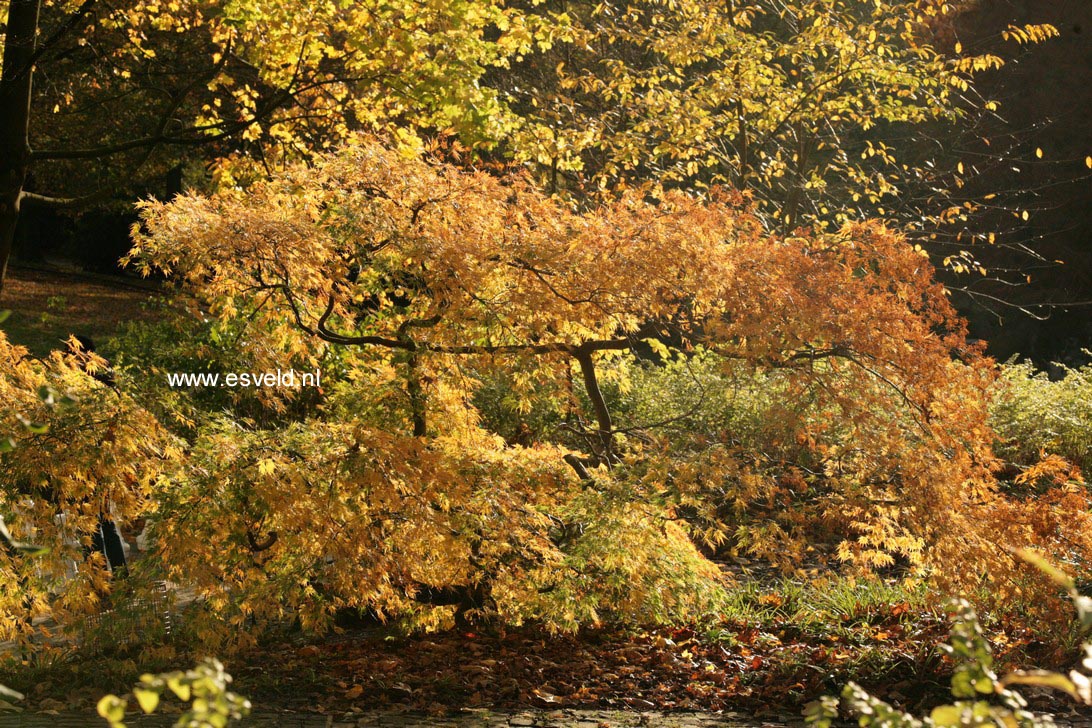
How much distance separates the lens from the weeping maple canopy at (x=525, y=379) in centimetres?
532

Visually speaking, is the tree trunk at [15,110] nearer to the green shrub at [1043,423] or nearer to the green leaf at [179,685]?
the green leaf at [179,685]

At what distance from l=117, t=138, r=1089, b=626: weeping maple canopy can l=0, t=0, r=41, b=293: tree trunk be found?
134cm

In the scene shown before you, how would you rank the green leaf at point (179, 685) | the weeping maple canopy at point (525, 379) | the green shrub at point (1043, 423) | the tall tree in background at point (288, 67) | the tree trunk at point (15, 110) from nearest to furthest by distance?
the green leaf at point (179, 685)
the weeping maple canopy at point (525, 379)
the tree trunk at point (15, 110)
the tall tree in background at point (288, 67)
the green shrub at point (1043, 423)

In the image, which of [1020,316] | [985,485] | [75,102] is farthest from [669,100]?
[1020,316]

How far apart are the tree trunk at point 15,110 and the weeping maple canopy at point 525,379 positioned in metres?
1.34

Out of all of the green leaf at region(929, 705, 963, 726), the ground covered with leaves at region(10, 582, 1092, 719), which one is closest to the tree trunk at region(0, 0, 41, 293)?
the ground covered with leaves at region(10, 582, 1092, 719)

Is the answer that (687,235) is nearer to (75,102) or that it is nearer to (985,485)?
(985,485)

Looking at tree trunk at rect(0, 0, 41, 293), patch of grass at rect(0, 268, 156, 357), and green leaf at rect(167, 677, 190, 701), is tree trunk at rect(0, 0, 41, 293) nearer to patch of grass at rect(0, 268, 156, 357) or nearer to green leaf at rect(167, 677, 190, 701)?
green leaf at rect(167, 677, 190, 701)

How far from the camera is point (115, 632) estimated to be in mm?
5645

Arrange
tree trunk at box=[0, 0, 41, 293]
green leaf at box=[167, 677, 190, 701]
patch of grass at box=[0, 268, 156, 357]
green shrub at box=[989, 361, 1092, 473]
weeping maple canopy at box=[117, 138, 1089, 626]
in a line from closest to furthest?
green leaf at box=[167, 677, 190, 701] → weeping maple canopy at box=[117, 138, 1089, 626] → tree trunk at box=[0, 0, 41, 293] → green shrub at box=[989, 361, 1092, 473] → patch of grass at box=[0, 268, 156, 357]

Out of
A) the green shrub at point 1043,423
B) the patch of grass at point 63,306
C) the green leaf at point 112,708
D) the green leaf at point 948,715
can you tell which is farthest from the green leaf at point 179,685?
the patch of grass at point 63,306

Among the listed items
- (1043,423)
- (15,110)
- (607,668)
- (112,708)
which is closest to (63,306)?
(15,110)

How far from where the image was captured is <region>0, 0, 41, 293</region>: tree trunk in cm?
661

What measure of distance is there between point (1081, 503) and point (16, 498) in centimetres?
540
